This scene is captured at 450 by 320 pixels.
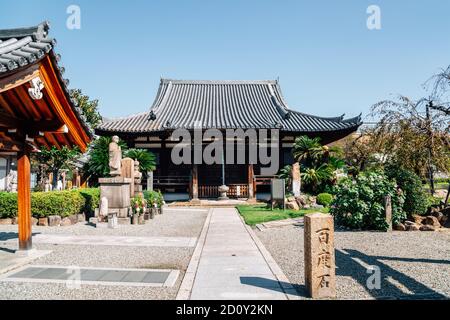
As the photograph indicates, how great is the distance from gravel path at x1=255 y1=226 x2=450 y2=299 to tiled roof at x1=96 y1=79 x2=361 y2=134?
1146cm

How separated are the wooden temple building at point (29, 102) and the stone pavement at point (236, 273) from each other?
4.02m

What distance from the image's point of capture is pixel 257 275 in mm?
5234

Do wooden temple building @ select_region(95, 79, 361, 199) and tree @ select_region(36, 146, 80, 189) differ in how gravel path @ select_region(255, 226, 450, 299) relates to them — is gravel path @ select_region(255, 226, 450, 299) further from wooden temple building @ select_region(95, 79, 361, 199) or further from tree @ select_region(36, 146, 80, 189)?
tree @ select_region(36, 146, 80, 189)

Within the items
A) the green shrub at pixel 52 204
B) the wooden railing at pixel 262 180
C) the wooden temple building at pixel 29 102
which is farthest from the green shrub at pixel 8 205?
the wooden railing at pixel 262 180

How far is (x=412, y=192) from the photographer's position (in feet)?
33.9

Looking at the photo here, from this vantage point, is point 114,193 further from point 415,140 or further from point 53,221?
point 415,140

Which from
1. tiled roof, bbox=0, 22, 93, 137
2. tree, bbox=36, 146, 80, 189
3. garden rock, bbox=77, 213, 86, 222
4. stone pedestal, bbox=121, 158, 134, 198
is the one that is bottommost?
garden rock, bbox=77, 213, 86, 222

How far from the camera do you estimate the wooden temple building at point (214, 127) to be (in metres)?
20.1

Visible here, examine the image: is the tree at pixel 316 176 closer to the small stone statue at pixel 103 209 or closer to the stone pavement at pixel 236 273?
the stone pavement at pixel 236 273

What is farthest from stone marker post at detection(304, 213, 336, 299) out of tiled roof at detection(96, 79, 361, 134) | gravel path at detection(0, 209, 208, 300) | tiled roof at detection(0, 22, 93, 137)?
tiled roof at detection(96, 79, 361, 134)

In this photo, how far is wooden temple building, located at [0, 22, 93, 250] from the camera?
4977mm

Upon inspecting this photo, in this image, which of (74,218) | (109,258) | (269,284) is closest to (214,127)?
(74,218)
